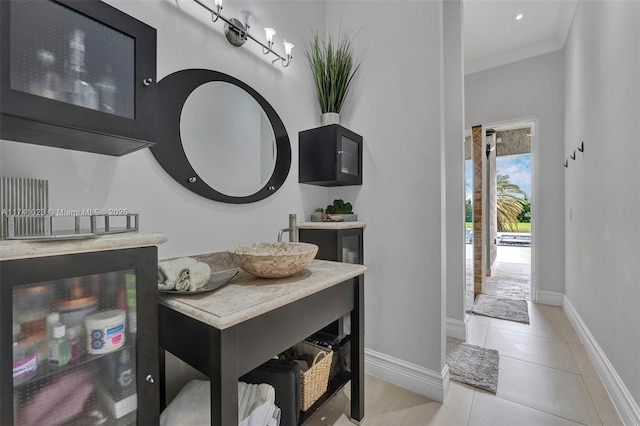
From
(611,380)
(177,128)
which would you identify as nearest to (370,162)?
(177,128)

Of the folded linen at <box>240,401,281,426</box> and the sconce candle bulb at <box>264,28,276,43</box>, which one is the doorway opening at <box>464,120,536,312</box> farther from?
the folded linen at <box>240,401,281,426</box>

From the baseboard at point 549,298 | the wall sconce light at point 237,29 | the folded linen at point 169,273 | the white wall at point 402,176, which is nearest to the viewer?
the folded linen at point 169,273

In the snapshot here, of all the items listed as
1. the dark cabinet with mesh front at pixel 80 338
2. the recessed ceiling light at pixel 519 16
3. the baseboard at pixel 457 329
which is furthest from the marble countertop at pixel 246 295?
the recessed ceiling light at pixel 519 16

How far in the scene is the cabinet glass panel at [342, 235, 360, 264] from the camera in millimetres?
1812

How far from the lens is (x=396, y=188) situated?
1.83 m

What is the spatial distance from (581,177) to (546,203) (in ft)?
3.76

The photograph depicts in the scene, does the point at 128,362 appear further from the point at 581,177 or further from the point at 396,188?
the point at 581,177

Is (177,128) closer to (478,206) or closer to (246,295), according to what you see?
(246,295)

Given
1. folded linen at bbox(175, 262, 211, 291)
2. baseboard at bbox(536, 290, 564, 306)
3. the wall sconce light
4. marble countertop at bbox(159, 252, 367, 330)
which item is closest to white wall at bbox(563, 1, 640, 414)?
baseboard at bbox(536, 290, 564, 306)

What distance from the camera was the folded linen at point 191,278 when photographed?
0.92m

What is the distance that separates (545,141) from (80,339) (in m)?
4.63

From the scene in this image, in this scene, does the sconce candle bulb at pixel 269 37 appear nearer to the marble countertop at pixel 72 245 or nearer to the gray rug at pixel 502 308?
the marble countertop at pixel 72 245

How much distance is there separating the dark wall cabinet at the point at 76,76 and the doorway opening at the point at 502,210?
2.75m

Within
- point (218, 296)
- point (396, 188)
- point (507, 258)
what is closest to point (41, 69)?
point (218, 296)
